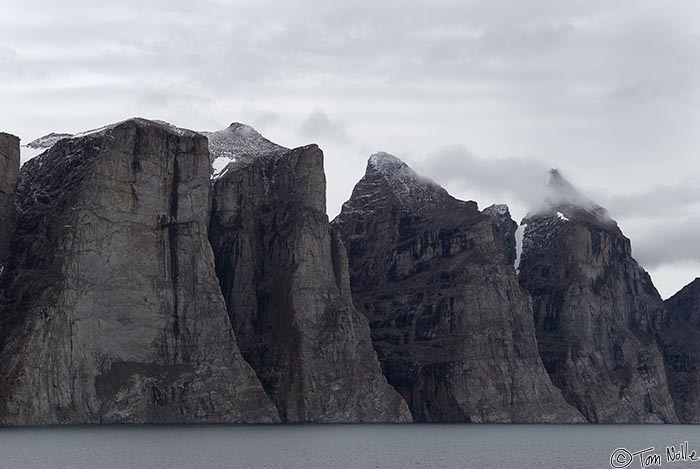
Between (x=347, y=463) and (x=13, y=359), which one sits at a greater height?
(x=13, y=359)

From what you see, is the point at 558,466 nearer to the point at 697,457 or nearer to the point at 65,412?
the point at 697,457

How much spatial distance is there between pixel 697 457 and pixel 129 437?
6214 cm

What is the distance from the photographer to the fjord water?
431ft

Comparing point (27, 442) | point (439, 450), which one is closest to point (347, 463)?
point (439, 450)

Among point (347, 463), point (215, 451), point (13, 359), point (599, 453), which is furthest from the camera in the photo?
point (13, 359)

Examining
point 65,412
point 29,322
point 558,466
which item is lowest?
point 558,466

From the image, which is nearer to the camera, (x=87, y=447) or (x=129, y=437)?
(x=87, y=447)

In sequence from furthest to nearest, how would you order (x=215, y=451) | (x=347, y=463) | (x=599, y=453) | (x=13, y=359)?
(x=13, y=359) → (x=599, y=453) → (x=215, y=451) → (x=347, y=463)

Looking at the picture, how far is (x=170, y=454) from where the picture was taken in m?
137
